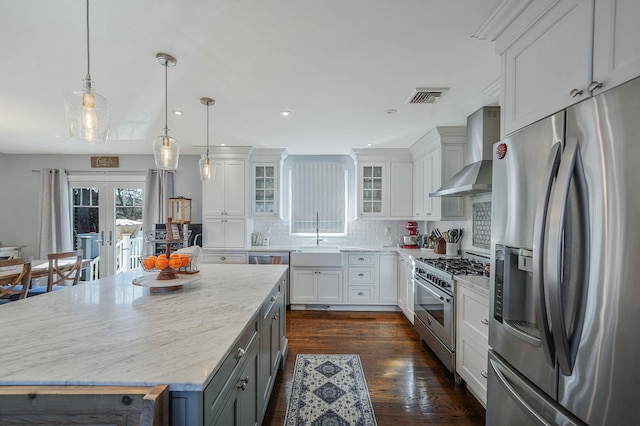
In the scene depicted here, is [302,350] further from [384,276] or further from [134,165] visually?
[134,165]

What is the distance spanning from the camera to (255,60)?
1.85 metres

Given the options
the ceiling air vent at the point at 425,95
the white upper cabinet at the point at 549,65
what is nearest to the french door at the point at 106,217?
the ceiling air vent at the point at 425,95

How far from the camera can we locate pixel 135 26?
152 centimetres

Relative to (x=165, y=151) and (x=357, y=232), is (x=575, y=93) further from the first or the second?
(x=357, y=232)

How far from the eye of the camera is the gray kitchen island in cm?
85

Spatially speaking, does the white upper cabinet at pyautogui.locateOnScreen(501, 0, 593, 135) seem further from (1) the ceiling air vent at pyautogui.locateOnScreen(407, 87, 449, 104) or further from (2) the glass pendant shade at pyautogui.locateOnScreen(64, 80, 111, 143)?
(2) the glass pendant shade at pyautogui.locateOnScreen(64, 80, 111, 143)

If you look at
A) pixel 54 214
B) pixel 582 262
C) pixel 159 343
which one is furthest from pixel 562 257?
pixel 54 214

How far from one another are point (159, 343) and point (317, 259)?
304cm

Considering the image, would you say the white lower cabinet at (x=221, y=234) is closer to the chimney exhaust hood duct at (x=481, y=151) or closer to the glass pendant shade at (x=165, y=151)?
the glass pendant shade at (x=165, y=151)

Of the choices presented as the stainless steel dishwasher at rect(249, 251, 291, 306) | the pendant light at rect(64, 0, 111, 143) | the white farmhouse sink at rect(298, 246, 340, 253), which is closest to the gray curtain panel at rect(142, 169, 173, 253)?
the stainless steel dishwasher at rect(249, 251, 291, 306)

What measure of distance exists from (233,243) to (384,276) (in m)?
2.34

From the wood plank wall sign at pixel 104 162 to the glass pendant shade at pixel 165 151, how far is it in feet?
12.0

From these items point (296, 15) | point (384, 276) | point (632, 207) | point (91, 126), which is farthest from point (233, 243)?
point (632, 207)

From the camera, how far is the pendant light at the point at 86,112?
4.14ft
